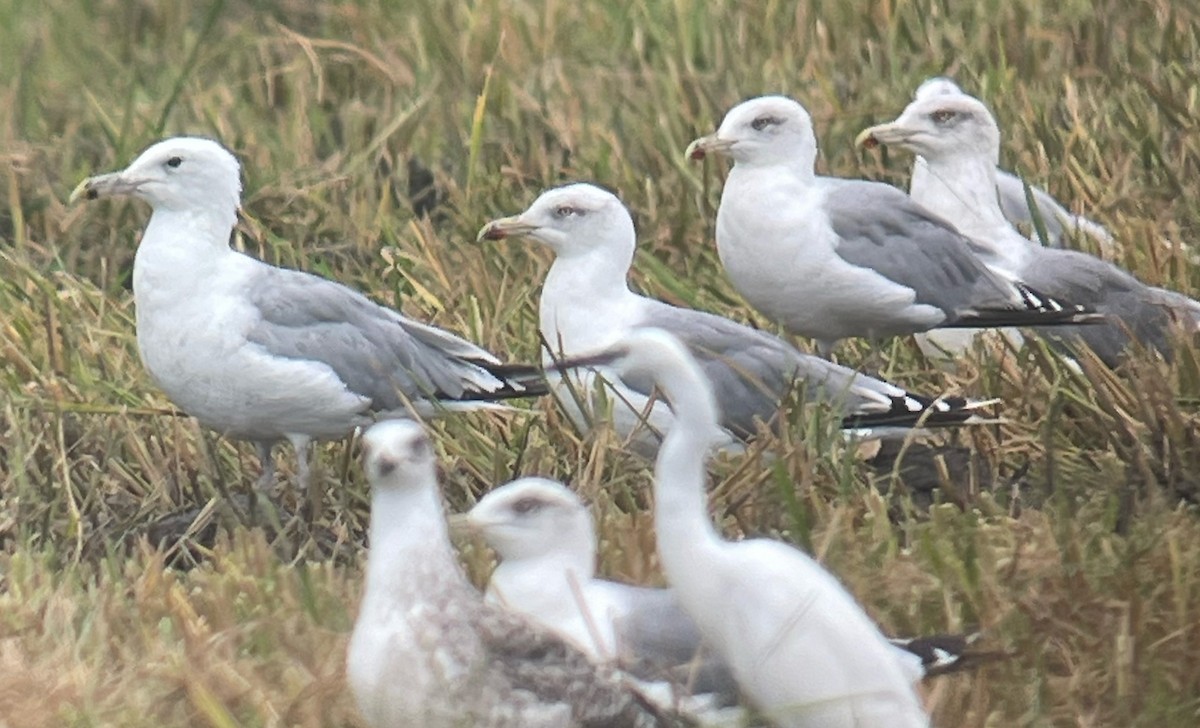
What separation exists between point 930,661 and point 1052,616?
54cm

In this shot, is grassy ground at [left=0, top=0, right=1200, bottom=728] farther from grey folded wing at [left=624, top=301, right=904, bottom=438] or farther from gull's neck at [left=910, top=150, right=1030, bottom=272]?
gull's neck at [left=910, top=150, right=1030, bottom=272]

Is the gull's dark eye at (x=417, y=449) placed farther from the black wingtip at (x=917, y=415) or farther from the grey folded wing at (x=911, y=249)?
the grey folded wing at (x=911, y=249)

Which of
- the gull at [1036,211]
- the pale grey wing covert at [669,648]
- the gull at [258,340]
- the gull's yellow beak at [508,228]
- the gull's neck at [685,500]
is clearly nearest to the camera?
the gull's neck at [685,500]

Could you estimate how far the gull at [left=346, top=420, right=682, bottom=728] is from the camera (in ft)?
12.6

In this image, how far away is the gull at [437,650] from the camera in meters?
3.84

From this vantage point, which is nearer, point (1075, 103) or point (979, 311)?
point (979, 311)

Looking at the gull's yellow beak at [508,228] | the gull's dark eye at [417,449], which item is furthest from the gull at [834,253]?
the gull's dark eye at [417,449]

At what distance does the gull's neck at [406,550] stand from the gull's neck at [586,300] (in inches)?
75.5

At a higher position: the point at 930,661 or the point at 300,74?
the point at 930,661

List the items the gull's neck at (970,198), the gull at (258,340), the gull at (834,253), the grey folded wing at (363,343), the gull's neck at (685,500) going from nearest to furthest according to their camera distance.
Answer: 1. the gull's neck at (685,500)
2. the gull at (258,340)
3. the grey folded wing at (363,343)
4. the gull at (834,253)
5. the gull's neck at (970,198)

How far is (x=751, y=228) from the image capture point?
6336mm

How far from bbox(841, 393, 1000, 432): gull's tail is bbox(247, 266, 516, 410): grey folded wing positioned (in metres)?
0.84

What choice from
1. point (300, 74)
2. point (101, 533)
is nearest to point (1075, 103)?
point (300, 74)

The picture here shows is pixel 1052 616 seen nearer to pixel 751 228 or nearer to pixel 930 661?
pixel 930 661
